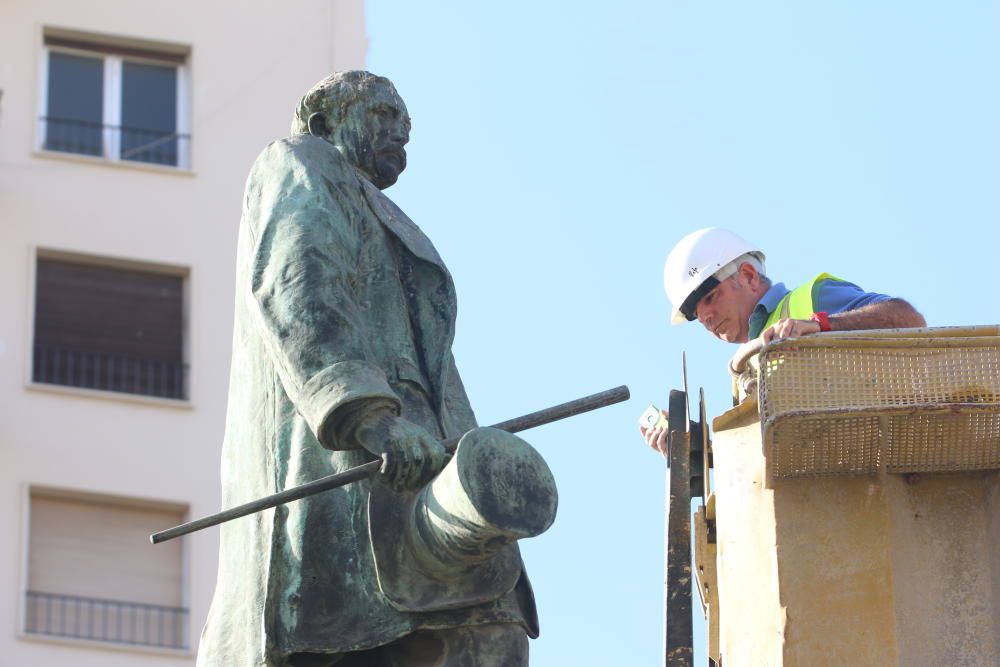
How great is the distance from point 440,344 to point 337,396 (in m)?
0.71

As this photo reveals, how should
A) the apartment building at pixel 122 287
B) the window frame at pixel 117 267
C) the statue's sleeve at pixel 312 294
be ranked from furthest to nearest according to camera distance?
the window frame at pixel 117 267, the apartment building at pixel 122 287, the statue's sleeve at pixel 312 294

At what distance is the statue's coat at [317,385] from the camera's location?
24.1 feet

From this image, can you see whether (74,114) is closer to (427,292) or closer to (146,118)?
(146,118)

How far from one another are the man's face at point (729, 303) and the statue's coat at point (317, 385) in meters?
A: 3.17

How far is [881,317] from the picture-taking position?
9852 mm

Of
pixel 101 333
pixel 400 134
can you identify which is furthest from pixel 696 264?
pixel 101 333

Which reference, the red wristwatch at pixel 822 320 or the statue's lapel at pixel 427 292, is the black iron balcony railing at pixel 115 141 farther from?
the statue's lapel at pixel 427 292

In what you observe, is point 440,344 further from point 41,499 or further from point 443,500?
point 41,499

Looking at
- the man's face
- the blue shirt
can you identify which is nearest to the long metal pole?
the blue shirt

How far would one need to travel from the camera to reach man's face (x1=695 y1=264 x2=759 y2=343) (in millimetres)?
11125

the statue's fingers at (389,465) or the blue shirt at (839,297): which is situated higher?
the blue shirt at (839,297)

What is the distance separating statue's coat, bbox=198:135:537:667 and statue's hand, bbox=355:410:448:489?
0.24ft

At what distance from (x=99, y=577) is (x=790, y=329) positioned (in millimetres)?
17363

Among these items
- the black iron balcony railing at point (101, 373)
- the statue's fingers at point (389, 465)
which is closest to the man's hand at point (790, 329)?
the statue's fingers at point (389, 465)
